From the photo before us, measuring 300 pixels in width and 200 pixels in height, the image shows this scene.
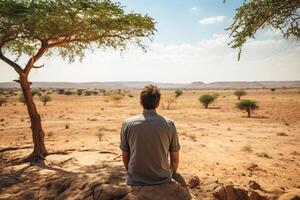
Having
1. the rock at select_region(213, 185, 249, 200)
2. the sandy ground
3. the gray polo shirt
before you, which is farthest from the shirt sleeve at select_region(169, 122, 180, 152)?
the rock at select_region(213, 185, 249, 200)

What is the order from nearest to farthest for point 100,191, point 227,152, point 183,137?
point 100,191, point 227,152, point 183,137

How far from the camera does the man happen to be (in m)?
3.99

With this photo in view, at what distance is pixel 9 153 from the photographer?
37.5ft

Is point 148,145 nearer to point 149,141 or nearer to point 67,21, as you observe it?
point 149,141

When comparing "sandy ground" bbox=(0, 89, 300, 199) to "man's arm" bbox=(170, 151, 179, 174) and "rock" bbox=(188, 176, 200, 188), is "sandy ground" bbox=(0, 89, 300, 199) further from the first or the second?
"man's arm" bbox=(170, 151, 179, 174)

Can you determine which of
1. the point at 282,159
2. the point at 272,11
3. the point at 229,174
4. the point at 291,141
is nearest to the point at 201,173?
the point at 229,174

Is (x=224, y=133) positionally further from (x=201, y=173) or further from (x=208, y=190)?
(x=208, y=190)

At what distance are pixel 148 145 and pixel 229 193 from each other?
312 centimetres

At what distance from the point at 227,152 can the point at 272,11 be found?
299 inches

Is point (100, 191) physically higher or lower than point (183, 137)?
higher

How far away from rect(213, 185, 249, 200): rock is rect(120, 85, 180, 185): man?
2267 mm

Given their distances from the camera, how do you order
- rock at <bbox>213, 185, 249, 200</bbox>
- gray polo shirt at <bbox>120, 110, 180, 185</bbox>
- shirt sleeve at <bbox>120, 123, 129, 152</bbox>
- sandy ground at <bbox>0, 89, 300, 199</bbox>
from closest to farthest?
gray polo shirt at <bbox>120, 110, 180, 185</bbox> → shirt sleeve at <bbox>120, 123, 129, 152</bbox> → rock at <bbox>213, 185, 249, 200</bbox> → sandy ground at <bbox>0, 89, 300, 199</bbox>

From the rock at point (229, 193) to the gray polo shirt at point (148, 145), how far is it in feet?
7.35

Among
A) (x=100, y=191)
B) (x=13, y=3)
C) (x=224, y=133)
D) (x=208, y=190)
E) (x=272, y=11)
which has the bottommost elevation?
(x=224, y=133)
